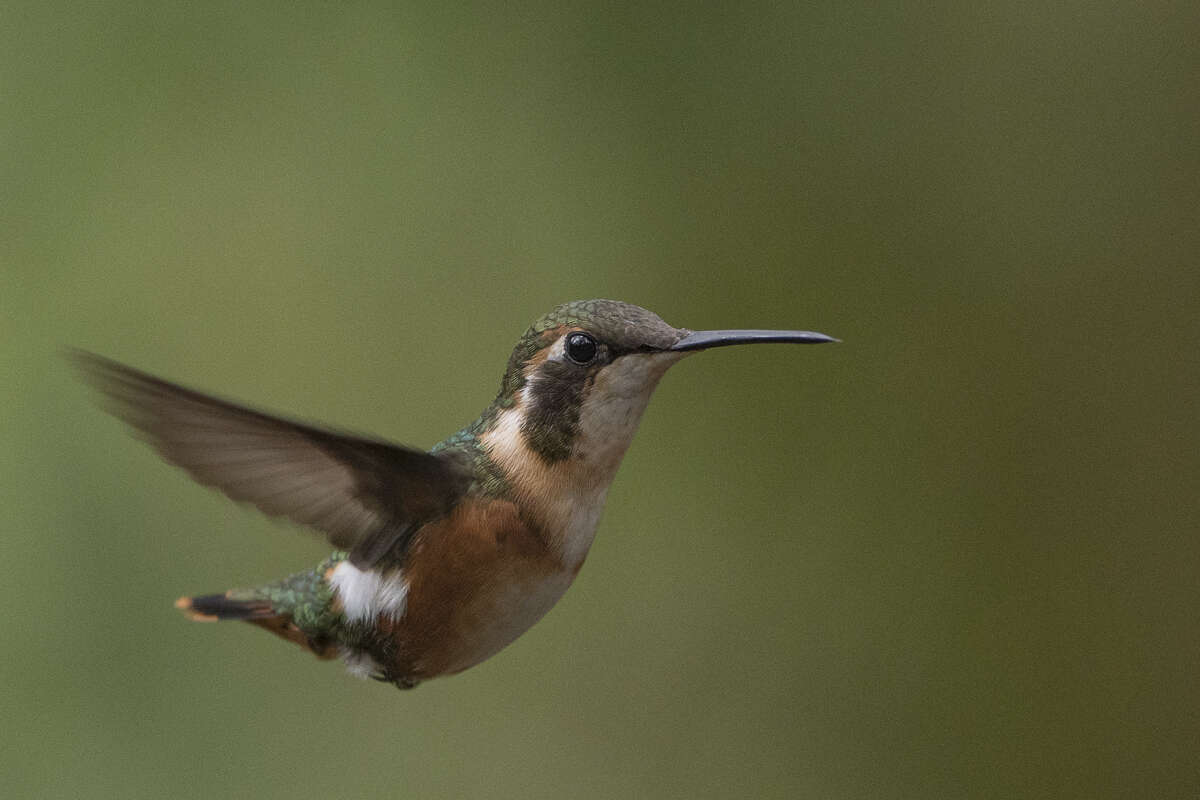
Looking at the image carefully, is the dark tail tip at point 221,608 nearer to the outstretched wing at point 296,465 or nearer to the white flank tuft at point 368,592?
the white flank tuft at point 368,592

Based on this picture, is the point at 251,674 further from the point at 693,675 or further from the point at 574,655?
the point at 693,675

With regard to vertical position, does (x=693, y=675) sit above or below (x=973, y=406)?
below

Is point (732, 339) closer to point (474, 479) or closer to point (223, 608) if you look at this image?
point (474, 479)

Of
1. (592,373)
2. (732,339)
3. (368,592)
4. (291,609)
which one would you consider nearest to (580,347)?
(592,373)

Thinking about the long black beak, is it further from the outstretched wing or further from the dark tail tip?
the dark tail tip

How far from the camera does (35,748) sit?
193cm

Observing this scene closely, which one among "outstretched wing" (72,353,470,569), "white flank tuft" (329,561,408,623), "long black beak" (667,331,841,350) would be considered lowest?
"white flank tuft" (329,561,408,623)

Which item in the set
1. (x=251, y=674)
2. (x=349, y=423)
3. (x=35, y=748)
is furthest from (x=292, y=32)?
(x=35, y=748)

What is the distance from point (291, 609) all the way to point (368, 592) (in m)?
0.13

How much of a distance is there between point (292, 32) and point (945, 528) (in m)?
1.39

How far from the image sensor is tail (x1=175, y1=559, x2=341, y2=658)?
1.01 meters

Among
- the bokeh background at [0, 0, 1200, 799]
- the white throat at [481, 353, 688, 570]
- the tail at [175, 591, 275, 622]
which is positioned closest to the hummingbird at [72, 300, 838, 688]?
the white throat at [481, 353, 688, 570]

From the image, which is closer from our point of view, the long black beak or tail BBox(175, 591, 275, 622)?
the long black beak

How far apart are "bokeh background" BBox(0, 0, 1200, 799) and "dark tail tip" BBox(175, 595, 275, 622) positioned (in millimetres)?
866
